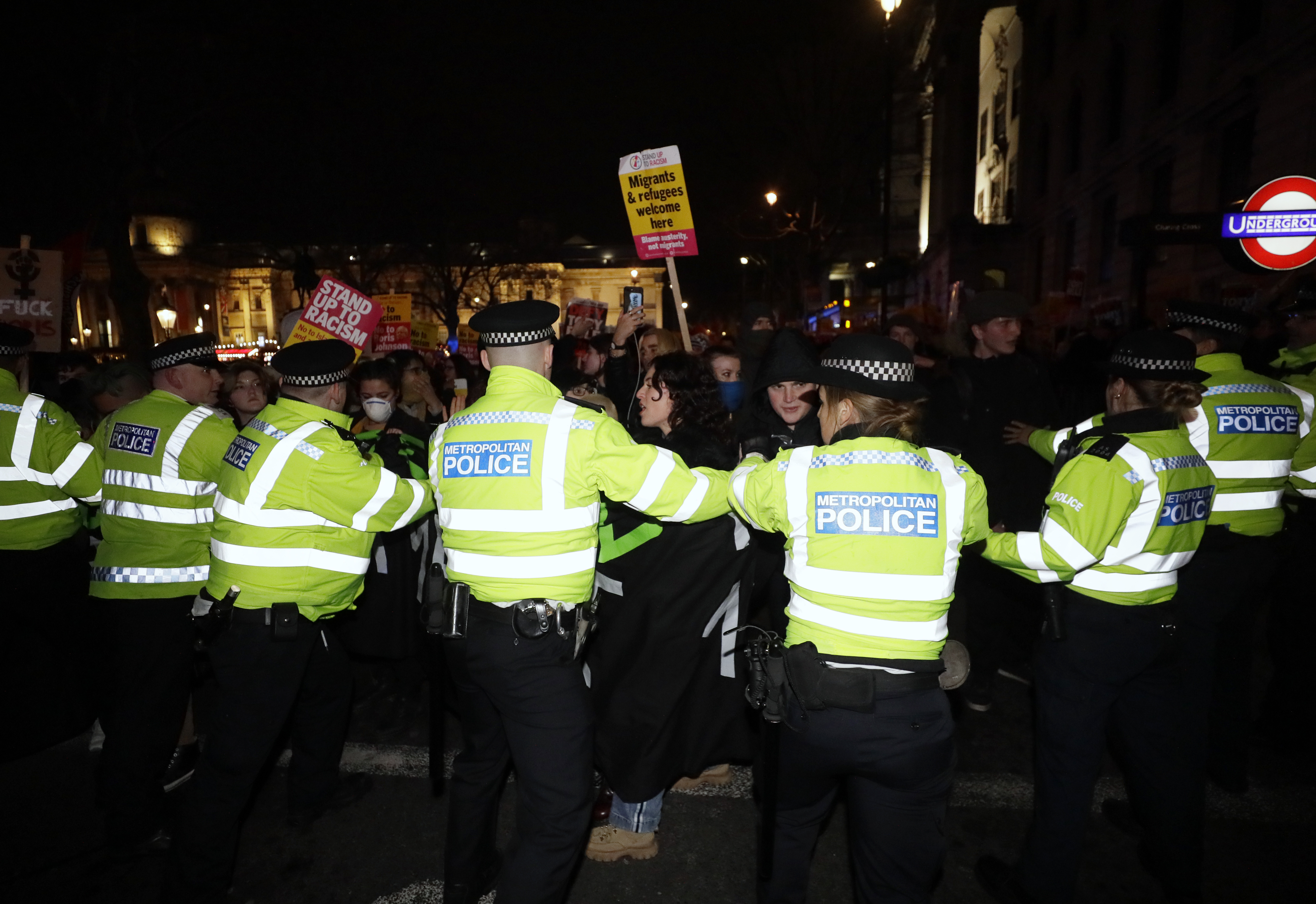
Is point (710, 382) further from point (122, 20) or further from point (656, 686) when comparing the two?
point (122, 20)

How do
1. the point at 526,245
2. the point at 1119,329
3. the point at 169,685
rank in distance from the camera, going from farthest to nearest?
the point at 526,245 < the point at 1119,329 < the point at 169,685

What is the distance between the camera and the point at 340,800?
3754 mm

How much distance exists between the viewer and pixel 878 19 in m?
23.4

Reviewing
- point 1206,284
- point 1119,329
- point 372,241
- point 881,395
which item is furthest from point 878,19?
point 881,395

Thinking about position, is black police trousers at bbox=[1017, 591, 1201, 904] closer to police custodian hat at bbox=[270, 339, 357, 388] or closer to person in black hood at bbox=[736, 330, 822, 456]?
person in black hood at bbox=[736, 330, 822, 456]

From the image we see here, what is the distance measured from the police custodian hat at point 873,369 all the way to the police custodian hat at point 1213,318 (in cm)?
197

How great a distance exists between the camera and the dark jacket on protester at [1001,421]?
4.79 meters

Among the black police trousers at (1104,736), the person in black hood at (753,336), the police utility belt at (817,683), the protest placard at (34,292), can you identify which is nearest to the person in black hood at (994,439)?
the person in black hood at (753,336)

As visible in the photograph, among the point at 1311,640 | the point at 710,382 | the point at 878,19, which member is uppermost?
the point at 878,19

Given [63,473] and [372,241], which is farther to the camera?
[372,241]

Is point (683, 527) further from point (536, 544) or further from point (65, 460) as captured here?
point (65, 460)

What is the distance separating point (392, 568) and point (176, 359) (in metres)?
1.65

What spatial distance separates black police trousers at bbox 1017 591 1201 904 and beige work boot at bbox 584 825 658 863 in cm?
152

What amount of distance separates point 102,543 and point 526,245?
4640 centimetres
